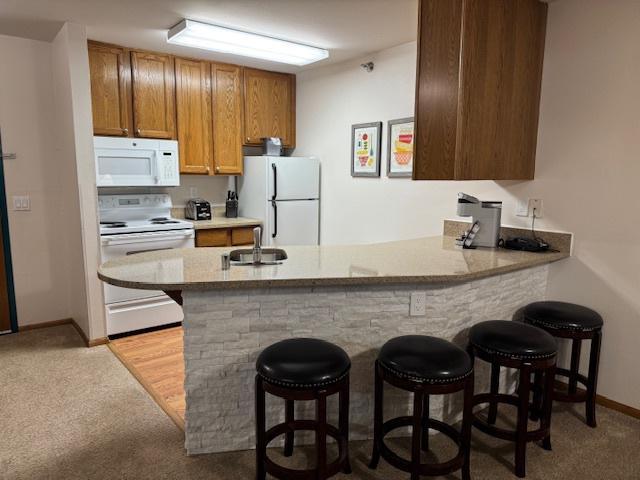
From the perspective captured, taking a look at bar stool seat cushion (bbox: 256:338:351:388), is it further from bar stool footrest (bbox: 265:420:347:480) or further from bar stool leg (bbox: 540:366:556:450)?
bar stool leg (bbox: 540:366:556:450)

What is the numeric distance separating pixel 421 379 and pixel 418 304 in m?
0.52

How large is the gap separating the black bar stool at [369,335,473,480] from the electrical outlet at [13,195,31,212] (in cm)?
Answer: 343

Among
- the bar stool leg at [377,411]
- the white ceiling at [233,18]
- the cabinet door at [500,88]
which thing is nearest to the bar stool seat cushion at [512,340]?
the bar stool leg at [377,411]

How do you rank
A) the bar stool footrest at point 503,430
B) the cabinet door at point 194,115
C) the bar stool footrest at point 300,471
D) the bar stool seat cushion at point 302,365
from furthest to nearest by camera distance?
the cabinet door at point 194,115 < the bar stool footrest at point 503,430 < the bar stool footrest at point 300,471 < the bar stool seat cushion at point 302,365

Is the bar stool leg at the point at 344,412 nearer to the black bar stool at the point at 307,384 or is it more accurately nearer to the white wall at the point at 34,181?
the black bar stool at the point at 307,384

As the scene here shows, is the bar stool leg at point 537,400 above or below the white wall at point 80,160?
below

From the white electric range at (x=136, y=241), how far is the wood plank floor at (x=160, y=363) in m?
0.15

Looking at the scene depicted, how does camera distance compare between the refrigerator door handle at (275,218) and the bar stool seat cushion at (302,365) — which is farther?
the refrigerator door handle at (275,218)

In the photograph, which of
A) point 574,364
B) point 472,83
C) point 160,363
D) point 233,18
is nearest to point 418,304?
point 574,364

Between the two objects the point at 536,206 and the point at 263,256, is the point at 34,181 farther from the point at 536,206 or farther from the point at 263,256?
the point at 536,206

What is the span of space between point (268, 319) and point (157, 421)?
1001mm

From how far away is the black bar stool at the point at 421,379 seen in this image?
1.85 m

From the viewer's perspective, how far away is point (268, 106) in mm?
4734

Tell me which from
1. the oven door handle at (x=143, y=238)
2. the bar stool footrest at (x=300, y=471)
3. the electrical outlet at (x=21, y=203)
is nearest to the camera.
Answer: the bar stool footrest at (x=300, y=471)
